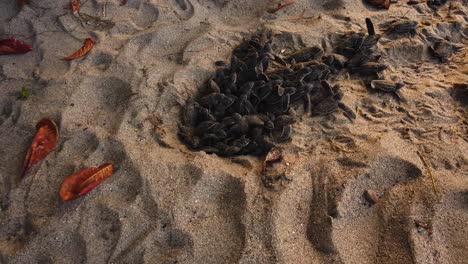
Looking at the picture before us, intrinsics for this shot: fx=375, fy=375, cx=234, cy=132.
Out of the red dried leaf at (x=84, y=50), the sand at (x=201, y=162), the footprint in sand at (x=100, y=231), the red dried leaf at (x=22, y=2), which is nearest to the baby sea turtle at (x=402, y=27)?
the sand at (x=201, y=162)

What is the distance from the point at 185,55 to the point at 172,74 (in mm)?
329

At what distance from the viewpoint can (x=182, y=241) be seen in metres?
2.55

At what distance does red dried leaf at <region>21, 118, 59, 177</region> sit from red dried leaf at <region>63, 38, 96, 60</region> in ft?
3.02

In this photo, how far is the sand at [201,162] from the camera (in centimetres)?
256

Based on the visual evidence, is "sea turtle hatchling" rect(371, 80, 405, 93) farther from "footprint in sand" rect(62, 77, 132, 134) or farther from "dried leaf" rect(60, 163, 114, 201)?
"dried leaf" rect(60, 163, 114, 201)

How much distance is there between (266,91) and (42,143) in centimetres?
194

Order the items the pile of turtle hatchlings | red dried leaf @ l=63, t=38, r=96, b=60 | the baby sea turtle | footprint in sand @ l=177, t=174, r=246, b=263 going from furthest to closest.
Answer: the baby sea turtle → red dried leaf @ l=63, t=38, r=96, b=60 → the pile of turtle hatchlings → footprint in sand @ l=177, t=174, r=246, b=263

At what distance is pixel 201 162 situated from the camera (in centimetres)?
291

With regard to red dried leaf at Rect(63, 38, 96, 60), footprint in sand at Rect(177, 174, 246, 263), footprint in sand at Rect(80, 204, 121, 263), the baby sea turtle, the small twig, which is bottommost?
footprint in sand at Rect(80, 204, 121, 263)

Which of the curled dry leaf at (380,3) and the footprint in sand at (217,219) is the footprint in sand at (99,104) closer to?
the footprint in sand at (217,219)

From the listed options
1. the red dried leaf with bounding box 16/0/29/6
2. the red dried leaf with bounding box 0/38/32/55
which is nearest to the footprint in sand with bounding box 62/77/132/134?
the red dried leaf with bounding box 0/38/32/55

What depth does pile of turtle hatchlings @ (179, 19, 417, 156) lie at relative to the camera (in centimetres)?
315

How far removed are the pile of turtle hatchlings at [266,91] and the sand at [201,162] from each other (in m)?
0.14

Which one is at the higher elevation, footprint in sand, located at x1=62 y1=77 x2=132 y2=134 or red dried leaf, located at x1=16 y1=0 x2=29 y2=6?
red dried leaf, located at x1=16 y1=0 x2=29 y2=6
